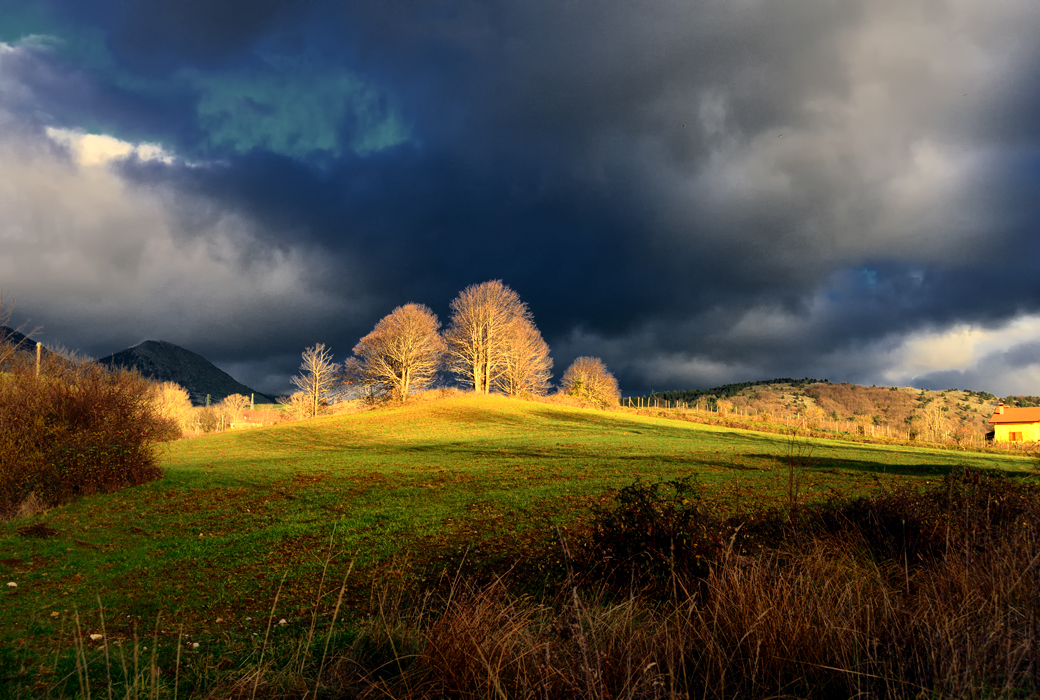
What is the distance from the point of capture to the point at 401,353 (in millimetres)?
64000

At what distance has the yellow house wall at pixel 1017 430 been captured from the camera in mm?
78750

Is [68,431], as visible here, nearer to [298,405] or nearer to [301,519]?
[301,519]

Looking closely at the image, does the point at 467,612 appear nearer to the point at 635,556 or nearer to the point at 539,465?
the point at 635,556

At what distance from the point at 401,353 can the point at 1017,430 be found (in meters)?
86.9

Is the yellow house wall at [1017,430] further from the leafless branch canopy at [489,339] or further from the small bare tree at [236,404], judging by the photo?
the small bare tree at [236,404]

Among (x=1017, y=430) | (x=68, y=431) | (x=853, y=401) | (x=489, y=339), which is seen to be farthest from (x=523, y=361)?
(x=853, y=401)

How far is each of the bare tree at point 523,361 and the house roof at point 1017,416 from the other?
6901 centimetres

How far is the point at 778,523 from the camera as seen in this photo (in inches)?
434

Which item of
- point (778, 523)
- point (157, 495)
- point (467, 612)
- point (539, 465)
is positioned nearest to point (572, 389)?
point (539, 465)

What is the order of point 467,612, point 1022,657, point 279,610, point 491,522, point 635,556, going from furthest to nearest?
point 491,522 < point 279,610 < point 635,556 < point 467,612 < point 1022,657

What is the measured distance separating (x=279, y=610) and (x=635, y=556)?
245 inches

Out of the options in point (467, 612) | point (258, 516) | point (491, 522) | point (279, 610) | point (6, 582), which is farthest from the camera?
point (258, 516)

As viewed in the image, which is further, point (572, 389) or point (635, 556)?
point (572, 389)

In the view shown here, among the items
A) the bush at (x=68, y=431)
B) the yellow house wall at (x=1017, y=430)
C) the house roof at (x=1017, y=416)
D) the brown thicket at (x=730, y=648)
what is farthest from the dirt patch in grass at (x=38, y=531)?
the house roof at (x=1017, y=416)
